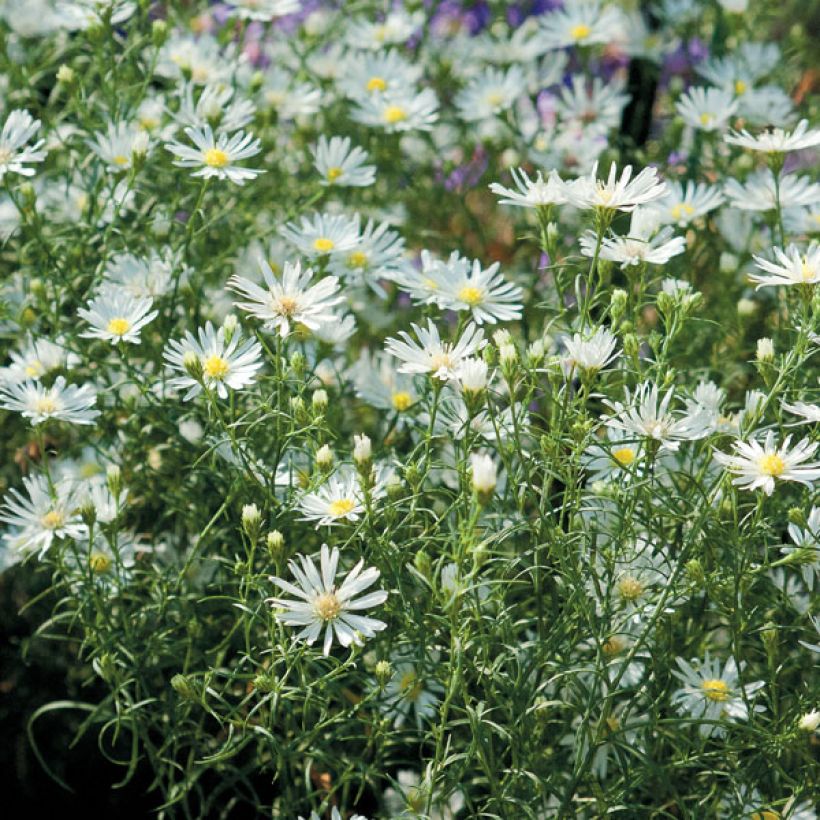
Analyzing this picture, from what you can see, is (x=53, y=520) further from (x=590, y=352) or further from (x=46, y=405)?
(x=590, y=352)

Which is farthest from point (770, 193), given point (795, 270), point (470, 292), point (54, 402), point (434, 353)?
point (54, 402)

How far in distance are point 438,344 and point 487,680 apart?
33 cm

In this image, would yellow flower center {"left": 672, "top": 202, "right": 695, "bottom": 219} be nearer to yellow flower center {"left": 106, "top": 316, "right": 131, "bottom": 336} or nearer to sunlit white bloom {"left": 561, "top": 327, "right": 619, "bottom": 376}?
sunlit white bloom {"left": 561, "top": 327, "right": 619, "bottom": 376}

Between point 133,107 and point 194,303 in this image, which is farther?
point 133,107

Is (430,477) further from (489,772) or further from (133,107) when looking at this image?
(133,107)

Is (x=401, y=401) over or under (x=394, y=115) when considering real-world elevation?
under

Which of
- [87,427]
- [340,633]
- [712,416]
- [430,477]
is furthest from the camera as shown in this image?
[87,427]

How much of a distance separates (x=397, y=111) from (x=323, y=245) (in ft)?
1.42

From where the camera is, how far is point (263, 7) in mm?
1790

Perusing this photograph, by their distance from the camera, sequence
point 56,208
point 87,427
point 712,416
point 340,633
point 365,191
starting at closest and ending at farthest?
point 340,633
point 712,416
point 87,427
point 56,208
point 365,191

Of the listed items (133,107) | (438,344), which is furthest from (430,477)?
(133,107)

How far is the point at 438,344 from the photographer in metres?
1.20

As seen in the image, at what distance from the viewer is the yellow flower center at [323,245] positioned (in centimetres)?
142

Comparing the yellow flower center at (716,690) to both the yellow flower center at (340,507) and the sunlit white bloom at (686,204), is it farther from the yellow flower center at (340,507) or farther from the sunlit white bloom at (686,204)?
the sunlit white bloom at (686,204)
